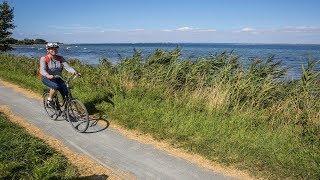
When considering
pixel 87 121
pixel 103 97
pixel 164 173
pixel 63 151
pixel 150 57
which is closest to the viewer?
pixel 164 173

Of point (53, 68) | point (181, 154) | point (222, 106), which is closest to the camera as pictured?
point (181, 154)

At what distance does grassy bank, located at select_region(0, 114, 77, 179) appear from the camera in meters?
6.13

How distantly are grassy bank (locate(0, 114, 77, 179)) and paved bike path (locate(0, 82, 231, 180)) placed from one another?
750 mm

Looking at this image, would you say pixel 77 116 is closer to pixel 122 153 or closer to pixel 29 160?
pixel 122 153

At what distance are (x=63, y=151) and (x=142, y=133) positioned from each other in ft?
7.04

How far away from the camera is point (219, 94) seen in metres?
11.1

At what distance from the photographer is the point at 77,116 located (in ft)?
30.6

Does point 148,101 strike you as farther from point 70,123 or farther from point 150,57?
point 150,57

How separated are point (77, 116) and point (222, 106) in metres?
4.09

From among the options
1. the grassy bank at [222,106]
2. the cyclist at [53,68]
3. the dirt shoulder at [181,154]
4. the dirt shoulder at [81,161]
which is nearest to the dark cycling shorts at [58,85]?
the cyclist at [53,68]

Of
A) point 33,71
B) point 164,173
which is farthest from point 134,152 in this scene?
point 33,71

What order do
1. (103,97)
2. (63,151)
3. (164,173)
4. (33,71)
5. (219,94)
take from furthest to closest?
(33,71)
(103,97)
(219,94)
(63,151)
(164,173)

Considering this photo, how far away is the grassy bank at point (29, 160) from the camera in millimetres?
6127

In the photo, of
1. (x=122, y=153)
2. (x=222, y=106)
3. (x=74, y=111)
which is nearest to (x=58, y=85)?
(x=74, y=111)
